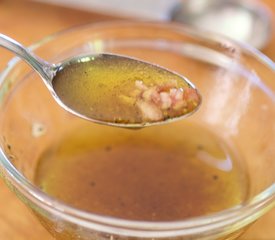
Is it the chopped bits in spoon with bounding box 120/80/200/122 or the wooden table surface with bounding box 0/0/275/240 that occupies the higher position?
the chopped bits in spoon with bounding box 120/80/200/122

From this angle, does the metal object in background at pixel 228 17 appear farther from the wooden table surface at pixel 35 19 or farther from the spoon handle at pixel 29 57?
the spoon handle at pixel 29 57

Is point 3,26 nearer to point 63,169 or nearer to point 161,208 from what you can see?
point 63,169

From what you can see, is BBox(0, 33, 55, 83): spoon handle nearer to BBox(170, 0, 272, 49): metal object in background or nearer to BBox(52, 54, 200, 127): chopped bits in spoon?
BBox(52, 54, 200, 127): chopped bits in spoon

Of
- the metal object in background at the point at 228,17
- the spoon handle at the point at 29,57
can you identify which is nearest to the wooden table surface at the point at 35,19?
the metal object in background at the point at 228,17

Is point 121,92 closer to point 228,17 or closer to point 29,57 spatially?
point 29,57

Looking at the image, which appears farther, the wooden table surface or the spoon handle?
the wooden table surface

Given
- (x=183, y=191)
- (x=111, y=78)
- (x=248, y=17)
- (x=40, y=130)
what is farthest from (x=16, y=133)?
(x=248, y=17)

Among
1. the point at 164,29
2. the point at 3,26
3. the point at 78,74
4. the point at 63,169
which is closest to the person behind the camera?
the point at 78,74

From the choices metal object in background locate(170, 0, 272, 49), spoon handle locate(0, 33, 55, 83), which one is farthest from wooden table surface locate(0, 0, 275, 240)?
spoon handle locate(0, 33, 55, 83)
